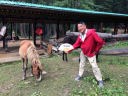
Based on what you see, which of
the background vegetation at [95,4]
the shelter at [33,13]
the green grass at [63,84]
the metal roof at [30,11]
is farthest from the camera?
the background vegetation at [95,4]

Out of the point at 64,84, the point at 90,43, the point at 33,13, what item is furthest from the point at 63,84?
the point at 33,13

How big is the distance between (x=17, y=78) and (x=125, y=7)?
134 feet

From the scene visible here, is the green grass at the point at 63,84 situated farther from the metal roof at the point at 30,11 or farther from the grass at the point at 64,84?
the metal roof at the point at 30,11

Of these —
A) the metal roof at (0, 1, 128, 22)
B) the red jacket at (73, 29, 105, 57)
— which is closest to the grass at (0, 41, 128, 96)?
the red jacket at (73, 29, 105, 57)

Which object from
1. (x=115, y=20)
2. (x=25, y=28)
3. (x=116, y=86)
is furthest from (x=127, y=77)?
(x=25, y=28)

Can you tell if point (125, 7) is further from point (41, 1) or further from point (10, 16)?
point (10, 16)

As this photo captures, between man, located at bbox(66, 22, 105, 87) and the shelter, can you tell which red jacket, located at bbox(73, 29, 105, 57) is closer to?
man, located at bbox(66, 22, 105, 87)

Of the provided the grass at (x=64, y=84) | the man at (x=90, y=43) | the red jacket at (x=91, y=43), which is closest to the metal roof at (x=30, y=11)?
the grass at (x=64, y=84)

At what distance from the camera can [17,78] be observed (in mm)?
8188

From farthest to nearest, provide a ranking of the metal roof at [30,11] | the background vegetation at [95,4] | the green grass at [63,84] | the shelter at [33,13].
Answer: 1. the background vegetation at [95,4]
2. the shelter at [33,13]
3. the metal roof at [30,11]
4. the green grass at [63,84]

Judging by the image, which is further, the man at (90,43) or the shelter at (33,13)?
the shelter at (33,13)

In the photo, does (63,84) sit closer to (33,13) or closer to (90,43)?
(90,43)

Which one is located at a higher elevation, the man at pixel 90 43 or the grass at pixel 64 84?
the man at pixel 90 43

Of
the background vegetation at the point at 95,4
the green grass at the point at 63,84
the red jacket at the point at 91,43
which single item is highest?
the background vegetation at the point at 95,4
